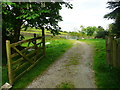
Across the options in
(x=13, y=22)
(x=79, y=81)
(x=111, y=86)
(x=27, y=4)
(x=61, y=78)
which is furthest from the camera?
(x=13, y=22)

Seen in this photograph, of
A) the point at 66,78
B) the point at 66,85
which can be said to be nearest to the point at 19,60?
the point at 66,78

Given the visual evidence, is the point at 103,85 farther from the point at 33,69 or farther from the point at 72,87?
the point at 33,69

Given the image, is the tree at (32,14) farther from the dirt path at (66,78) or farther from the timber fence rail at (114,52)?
Result: the timber fence rail at (114,52)

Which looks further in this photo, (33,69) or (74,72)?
(33,69)

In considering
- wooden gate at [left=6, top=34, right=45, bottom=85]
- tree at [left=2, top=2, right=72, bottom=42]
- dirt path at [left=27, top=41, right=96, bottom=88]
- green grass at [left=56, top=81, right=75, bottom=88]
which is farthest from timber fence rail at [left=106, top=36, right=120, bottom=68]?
wooden gate at [left=6, top=34, right=45, bottom=85]

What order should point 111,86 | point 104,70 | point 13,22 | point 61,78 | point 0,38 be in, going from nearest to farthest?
point 111,86, point 61,78, point 104,70, point 13,22, point 0,38

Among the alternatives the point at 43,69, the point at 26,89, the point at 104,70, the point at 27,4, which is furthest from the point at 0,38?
the point at 104,70

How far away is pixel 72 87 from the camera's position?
15.7ft

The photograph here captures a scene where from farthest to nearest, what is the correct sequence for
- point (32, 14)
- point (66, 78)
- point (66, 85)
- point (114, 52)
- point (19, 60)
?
point (32, 14)
point (114, 52)
point (19, 60)
point (66, 78)
point (66, 85)

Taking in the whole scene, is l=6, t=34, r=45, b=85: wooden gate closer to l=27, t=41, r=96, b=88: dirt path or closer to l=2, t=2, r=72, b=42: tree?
l=27, t=41, r=96, b=88: dirt path

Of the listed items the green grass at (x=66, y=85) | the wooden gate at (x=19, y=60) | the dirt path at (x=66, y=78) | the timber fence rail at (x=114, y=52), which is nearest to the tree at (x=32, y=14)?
the wooden gate at (x=19, y=60)

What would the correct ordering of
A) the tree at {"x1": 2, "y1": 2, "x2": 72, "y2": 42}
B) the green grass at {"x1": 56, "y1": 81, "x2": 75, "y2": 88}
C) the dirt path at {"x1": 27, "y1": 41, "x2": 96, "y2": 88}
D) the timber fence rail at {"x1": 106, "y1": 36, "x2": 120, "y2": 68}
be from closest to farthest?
the green grass at {"x1": 56, "y1": 81, "x2": 75, "y2": 88} < the dirt path at {"x1": 27, "y1": 41, "x2": 96, "y2": 88} < the timber fence rail at {"x1": 106, "y1": 36, "x2": 120, "y2": 68} < the tree at {"x1": 2, "y1": 2, "x2": 72, "y2": 42}

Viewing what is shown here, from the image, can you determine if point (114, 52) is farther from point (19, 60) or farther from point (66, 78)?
point (19, 60)

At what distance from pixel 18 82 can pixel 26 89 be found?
0.81m
